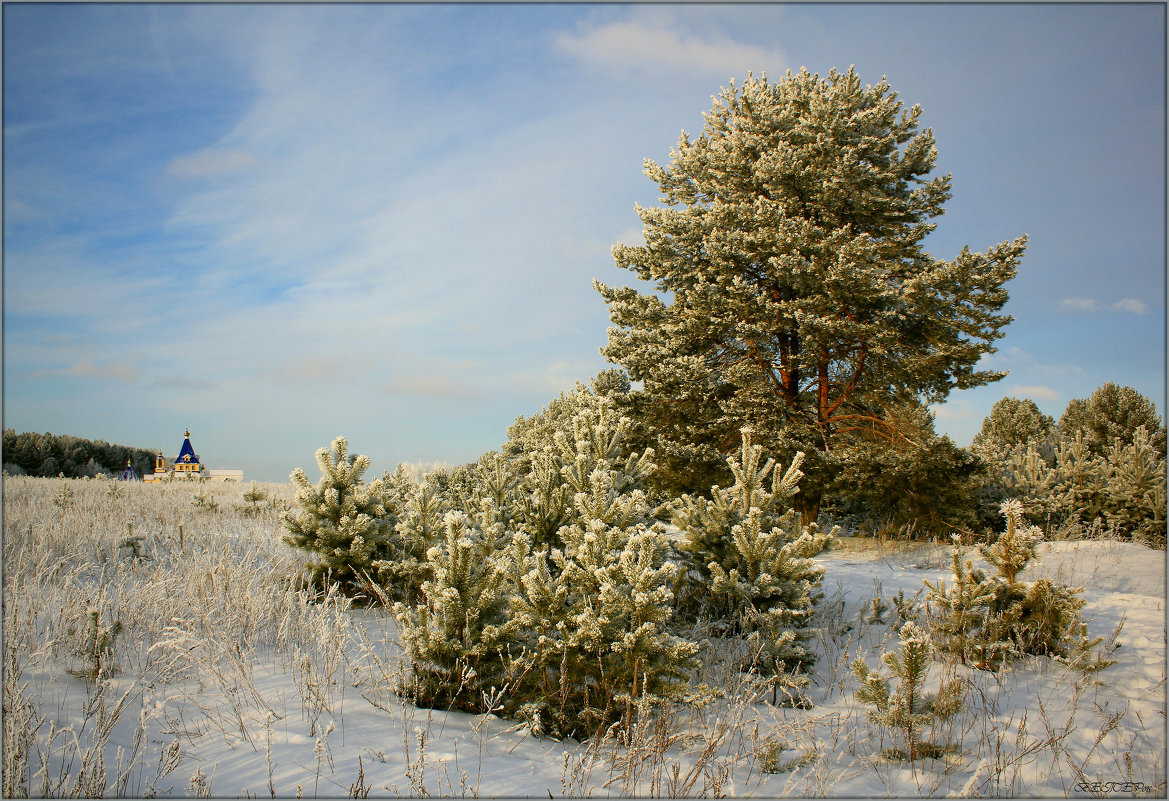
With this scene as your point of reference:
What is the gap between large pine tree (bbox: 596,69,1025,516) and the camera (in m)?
10.7

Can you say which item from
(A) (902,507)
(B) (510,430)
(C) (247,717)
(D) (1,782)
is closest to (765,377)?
(A) (902,507)

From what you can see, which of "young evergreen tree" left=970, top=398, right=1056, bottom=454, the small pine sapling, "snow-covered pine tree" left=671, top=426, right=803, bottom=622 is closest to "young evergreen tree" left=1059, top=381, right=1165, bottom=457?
"young evergreen tree" left=970, top=398, right=1056, bottom=454

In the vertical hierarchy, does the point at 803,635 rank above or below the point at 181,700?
above

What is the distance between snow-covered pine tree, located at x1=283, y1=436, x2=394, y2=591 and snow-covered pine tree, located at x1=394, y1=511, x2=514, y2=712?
211 cm

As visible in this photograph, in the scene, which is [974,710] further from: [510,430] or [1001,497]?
[510,430]

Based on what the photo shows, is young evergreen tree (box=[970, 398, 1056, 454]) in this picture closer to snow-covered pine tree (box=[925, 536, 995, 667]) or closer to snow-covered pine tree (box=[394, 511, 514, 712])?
snow-covered pine tree (box=[925, 536, 995, 667])

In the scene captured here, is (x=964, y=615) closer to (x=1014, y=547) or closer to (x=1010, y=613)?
(x=1010, y=613)

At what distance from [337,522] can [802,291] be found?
9049mm

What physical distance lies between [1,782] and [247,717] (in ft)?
3.36

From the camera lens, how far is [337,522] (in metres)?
5.80

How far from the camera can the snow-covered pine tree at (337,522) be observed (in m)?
5.67

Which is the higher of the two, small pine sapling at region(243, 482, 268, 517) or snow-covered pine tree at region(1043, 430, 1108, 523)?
snow-covered pine tree at region(1043, 430, 1108, 523)

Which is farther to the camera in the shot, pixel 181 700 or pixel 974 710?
pixel 974 710

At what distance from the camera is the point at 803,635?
4.60m
